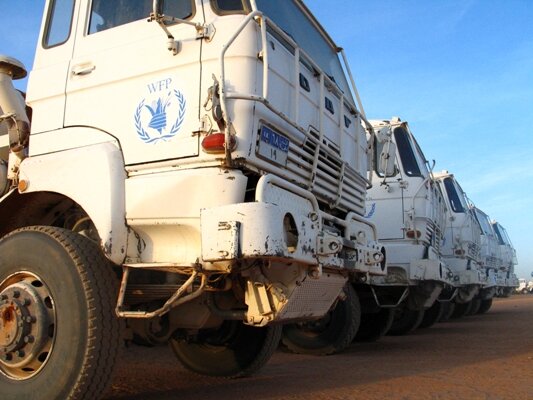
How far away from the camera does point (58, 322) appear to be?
3.31m

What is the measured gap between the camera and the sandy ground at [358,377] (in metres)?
4.27

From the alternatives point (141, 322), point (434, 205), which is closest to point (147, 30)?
point (141, 322)

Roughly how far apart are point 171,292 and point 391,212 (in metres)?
5.34

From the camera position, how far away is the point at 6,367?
3457 millimetres

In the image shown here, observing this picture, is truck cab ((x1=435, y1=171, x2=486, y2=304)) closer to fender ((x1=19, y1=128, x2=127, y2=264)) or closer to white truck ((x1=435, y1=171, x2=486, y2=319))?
white truck ((x1=435, y1=171, x2=486, y2=319))

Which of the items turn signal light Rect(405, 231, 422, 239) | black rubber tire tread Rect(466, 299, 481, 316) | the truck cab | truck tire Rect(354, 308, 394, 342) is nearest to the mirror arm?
turn signal light Rect(405, 231, 422, 239)

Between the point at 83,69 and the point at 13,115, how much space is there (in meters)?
0.81

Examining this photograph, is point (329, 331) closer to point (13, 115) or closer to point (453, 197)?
point (13, 115)

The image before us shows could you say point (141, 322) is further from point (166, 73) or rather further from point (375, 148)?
point (375, 148)

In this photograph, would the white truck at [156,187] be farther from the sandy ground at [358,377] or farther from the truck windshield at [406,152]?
the truck windshield at [406,152]

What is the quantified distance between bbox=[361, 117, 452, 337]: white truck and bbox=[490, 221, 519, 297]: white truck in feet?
32.1

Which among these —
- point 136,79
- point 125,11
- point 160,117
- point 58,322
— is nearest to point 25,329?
point 58,322

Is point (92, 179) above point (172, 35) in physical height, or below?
below

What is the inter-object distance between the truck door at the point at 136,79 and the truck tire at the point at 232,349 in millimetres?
1872
